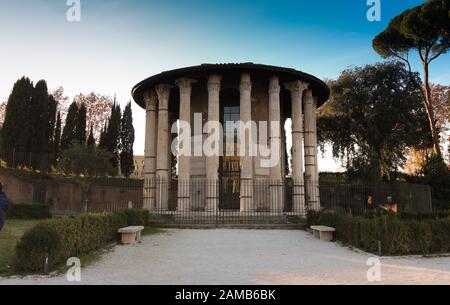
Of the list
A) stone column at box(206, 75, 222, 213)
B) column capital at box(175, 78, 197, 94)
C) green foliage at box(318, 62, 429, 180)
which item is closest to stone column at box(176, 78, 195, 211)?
column capital at box(175, 78, 197, 94)

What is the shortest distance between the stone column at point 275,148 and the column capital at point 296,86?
3.20 ft

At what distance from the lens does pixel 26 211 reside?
19.5 m

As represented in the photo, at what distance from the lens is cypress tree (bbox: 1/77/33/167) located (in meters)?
32.5

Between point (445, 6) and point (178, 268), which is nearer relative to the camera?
point (178, 268)

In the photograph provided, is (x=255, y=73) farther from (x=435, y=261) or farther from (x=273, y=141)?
(x=435, y=261)

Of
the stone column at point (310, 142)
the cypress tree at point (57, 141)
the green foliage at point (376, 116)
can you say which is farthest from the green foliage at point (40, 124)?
the green foliage at point (376, 116)

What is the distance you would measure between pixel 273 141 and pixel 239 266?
47.9 feet

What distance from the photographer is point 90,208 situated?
95.2ft

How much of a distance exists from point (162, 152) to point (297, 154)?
8352mm

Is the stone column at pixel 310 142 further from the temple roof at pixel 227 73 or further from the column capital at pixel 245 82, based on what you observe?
the column capital at pixel 245 82

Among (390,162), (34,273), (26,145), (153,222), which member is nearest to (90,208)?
(26,145)

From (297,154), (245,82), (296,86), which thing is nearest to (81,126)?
(245,82)

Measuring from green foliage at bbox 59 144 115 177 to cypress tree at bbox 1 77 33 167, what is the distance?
22.1 feet

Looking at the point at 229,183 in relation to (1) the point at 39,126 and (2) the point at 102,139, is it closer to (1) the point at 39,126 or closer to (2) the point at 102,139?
(1) the point at 39,126
